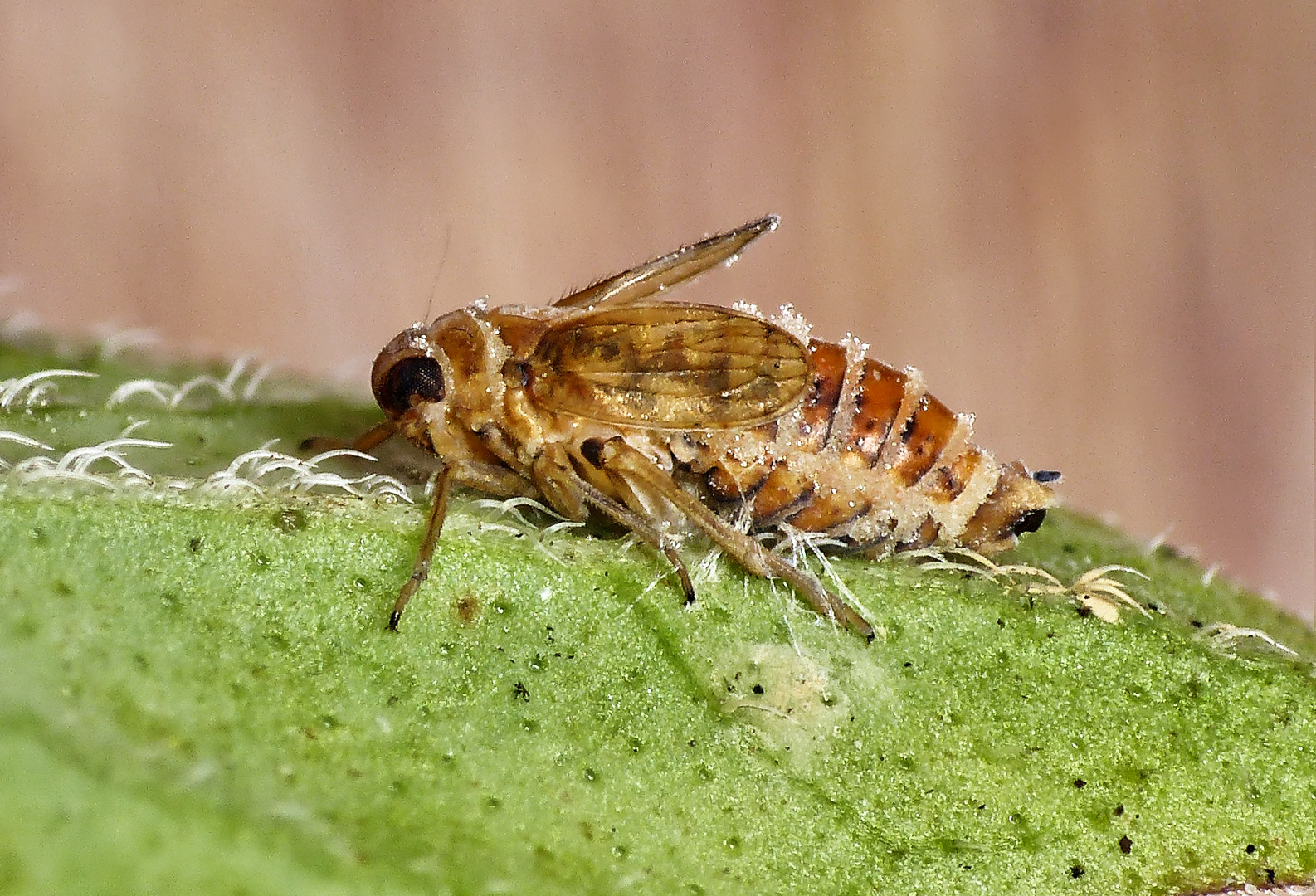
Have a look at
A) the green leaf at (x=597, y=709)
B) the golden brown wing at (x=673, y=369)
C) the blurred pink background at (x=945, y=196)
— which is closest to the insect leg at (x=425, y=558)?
A: the green leaf at (x=597, y=709)

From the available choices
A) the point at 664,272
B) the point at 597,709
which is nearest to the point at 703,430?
the point at 664,272

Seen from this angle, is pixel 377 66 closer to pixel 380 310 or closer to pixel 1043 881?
pixel 380 310

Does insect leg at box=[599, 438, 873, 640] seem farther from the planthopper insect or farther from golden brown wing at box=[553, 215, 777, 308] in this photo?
golden brown wing at box=[553, 215, 777, 308]

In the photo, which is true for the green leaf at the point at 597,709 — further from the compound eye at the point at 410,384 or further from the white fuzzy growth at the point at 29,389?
the compound eye at the point at 410,384

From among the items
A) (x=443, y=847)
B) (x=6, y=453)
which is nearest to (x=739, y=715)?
(x=443, y=847)

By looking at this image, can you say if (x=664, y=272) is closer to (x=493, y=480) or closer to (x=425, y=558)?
(x=493, y=480)

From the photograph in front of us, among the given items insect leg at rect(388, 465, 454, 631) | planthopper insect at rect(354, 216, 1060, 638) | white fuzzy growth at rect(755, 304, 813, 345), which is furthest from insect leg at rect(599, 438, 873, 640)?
insect leg at rect(388, 465, 454, 631)
